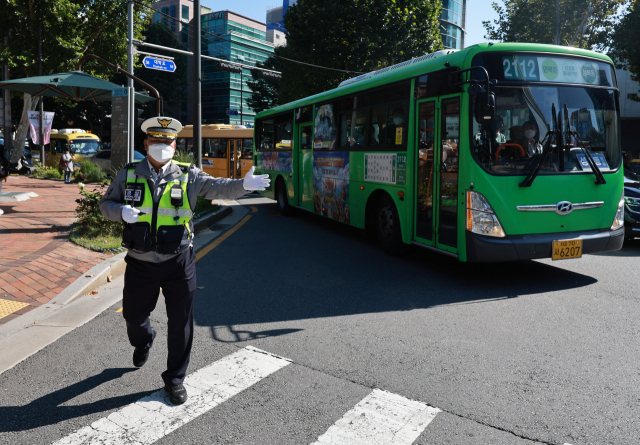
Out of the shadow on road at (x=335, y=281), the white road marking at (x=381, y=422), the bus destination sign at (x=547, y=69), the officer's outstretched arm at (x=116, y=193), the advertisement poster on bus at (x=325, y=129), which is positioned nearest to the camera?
the white road marking at (x=381, y=422)

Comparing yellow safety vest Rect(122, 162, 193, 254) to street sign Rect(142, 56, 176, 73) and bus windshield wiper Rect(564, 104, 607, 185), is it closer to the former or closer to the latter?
bus windshield wiper Rect(564, 104, 607, 185)

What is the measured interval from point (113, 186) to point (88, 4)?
22.0m

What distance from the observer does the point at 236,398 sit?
364 centimetres

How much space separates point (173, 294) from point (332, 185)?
7.34 m

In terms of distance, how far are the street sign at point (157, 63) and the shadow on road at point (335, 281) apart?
20.9 ft

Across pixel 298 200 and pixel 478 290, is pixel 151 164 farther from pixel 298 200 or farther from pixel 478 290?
pixel 298 200

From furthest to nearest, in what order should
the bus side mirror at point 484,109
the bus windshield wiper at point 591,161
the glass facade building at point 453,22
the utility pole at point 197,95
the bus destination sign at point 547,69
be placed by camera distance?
the glass facade building at point 453,22 → the utility pole at point 197,95 → the bus windshield wiper at point 591,161 → the bus destination sign at point 547,69 → the bus side mirror at point 484,109

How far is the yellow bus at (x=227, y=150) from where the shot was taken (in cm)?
2214

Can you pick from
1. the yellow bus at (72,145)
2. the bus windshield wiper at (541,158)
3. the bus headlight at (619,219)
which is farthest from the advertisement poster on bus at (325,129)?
the yellow bus at (72,145)

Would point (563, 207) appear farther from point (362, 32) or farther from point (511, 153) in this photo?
point (362, 32)

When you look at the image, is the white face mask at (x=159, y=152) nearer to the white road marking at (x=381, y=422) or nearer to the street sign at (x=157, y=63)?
the white road marking at (x=381, y=422)

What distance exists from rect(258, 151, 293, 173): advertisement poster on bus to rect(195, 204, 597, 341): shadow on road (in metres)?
4.13

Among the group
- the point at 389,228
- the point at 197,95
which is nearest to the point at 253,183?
the point at 389,228

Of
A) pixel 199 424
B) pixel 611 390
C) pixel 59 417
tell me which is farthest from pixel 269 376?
pixel 611 390
